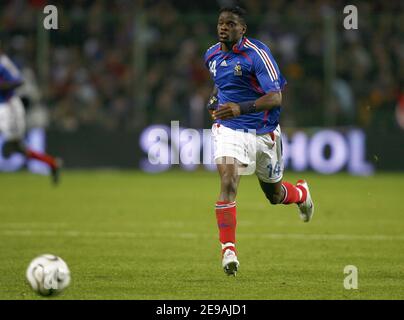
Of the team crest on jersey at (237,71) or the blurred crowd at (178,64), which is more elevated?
the blurred crowd at (178,64)

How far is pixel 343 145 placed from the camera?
19.7m

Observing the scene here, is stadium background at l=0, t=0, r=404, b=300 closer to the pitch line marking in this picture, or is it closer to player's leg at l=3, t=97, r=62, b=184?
player's leg at l=3, t=97, r=62, b=184

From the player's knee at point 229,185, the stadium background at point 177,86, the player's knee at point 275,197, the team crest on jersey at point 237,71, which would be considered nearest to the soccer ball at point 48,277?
the player's knee at point 229,185

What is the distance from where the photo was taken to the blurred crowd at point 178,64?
19.9 meters

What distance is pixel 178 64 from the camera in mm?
20516

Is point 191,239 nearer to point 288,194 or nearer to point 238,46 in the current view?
→ point 288,194

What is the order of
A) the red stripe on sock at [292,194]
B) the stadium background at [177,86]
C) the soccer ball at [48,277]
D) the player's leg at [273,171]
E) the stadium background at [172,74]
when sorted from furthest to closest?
the stadium background at [172,74] < the stadium background at [177,86] < the red stripe on sock at [292,194] < the player's leg at [273,171] < the soccer ball at [48,277]

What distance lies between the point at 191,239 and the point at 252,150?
7.96 feet

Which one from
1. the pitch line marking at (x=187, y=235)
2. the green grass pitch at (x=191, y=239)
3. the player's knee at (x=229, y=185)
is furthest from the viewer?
the pitch line marking at (x=187, y=235)

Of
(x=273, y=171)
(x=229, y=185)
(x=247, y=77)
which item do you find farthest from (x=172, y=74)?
(x=229, y=185)

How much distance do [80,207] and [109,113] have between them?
21.5ft

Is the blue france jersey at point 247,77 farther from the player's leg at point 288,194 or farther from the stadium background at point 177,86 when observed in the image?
the stadium background at point 177,86

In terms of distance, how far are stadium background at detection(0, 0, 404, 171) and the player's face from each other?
1127 centimetres
